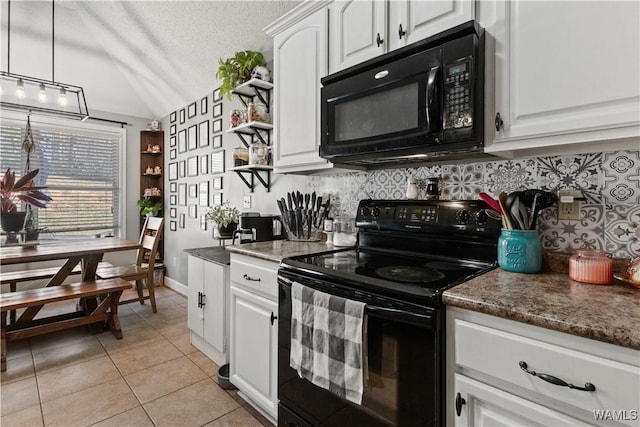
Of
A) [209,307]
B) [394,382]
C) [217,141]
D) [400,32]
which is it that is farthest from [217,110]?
[394,382]

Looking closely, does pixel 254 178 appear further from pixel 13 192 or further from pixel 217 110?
pixel 13 192

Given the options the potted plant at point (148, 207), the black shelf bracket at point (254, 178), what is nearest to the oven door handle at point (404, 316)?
the black shelf bracket at point (254, 178)

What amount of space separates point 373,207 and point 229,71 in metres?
1.69

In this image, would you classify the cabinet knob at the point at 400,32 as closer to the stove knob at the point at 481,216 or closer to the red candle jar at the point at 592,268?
the stove knob at the point at 481,216

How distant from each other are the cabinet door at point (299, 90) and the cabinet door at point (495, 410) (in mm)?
1247

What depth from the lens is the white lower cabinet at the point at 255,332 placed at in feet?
5.21

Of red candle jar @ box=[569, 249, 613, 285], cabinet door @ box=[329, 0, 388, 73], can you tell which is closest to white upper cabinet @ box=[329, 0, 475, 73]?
cabinet door @ box=[329, 0, 388, 73]

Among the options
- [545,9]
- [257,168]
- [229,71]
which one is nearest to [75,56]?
[229,71]

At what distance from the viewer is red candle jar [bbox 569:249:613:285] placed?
3.37ft

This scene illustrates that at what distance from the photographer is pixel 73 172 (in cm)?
418

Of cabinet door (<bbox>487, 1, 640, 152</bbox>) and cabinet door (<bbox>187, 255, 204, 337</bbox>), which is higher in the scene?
cabinet door (<bbox>487, 1, 640, 152</bbox>)

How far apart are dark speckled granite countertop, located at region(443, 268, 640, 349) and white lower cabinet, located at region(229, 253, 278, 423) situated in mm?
940

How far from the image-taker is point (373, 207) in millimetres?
1742

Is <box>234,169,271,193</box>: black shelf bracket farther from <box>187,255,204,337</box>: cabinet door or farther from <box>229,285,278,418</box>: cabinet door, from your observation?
<box>229,285,278,418</box>: cabinet door
